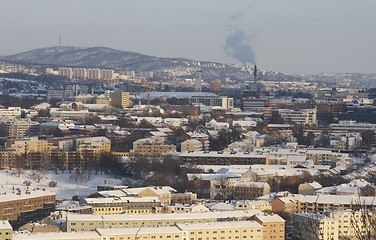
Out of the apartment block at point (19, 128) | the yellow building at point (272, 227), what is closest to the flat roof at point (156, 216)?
the yellow building at point (272, 227)

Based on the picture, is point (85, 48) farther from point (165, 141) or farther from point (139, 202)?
point (139, 202)

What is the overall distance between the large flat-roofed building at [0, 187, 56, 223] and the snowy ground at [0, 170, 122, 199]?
1.63 metres

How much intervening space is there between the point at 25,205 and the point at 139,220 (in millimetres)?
2347

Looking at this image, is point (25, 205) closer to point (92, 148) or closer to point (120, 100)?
point (92, 148)

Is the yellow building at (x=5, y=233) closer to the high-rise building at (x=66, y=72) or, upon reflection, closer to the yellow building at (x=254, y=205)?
the yellow building at (x=254, y=205)

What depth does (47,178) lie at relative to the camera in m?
15.0

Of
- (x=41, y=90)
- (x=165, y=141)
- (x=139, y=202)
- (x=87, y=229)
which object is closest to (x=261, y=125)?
(x=165, y=141)

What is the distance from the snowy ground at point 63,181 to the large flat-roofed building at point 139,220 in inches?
150

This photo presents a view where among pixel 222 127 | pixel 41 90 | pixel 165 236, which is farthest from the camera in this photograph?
pixel 41 90

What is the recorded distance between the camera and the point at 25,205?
11.1 meters

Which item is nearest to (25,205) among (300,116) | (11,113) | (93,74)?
(11,113)

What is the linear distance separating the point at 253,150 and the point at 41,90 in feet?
86.2

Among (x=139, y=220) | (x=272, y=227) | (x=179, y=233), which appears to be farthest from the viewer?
(x=272, y=227)

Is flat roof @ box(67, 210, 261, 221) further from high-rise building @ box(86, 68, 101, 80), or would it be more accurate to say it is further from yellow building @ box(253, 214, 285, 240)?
high-rise building @ box(86, 68, 101, 80)
